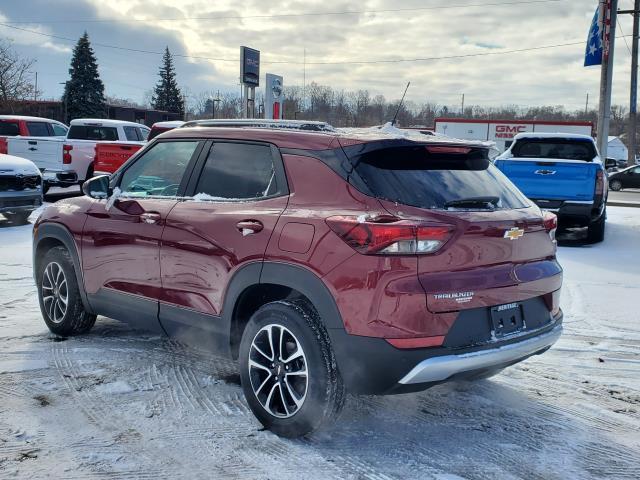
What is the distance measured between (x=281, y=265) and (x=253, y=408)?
89 centimetres

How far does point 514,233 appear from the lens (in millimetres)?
3459

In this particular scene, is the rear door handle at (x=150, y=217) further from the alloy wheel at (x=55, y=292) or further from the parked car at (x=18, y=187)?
the parked car at (x=18, y=187)

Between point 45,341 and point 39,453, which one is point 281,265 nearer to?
point 39,453

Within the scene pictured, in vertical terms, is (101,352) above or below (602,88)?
below

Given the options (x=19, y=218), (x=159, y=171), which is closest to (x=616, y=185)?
(x=19, y=218)

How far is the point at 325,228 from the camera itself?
128 inches

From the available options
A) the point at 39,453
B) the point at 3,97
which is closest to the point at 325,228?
the point at 39,453

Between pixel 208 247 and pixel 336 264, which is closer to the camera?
pixel 336 264

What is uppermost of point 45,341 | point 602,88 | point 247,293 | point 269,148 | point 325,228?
point 602,88

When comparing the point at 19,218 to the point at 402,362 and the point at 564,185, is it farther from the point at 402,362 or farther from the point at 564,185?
the point at 402,362

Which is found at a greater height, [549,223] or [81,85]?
[81,85]

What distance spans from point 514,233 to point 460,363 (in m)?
0.83

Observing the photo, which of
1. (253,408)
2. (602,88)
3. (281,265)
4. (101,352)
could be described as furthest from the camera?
(602,88)

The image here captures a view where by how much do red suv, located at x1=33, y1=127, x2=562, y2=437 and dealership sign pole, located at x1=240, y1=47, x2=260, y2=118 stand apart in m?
17.0
